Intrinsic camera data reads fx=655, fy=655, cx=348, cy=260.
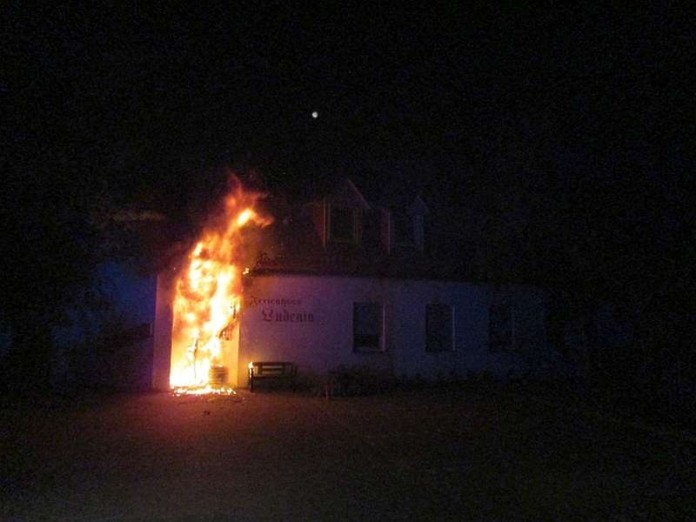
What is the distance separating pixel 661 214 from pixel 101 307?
12.3 m

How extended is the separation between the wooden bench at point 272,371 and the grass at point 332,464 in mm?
2608

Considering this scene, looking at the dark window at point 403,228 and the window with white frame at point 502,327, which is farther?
the dark window at point 403,228

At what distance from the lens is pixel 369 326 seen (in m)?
19.2

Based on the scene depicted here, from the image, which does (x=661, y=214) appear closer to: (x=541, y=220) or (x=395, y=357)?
(x=541, y=220)

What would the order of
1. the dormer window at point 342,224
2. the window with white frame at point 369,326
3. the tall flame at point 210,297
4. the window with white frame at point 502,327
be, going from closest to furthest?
the tall flame at point 210,297 < the window with white frame at point 369,326 < the dormer window at point 342,224 < the window with white frame at point 502,327

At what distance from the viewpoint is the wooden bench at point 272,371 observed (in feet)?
55.1

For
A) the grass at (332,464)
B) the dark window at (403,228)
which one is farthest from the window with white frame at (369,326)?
the grass at (332,464)

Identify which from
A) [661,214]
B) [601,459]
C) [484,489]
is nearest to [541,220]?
[661,214]

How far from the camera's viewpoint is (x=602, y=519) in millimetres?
6703

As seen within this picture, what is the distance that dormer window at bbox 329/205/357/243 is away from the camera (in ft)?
65.9

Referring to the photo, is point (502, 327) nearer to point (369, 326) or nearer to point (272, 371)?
point (369, 326)

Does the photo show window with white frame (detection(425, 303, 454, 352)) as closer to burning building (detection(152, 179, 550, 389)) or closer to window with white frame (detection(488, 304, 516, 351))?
burning building (detection(152, 179, 550, 389))

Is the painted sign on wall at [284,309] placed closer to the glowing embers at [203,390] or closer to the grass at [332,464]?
the glowing embers at [203,390]

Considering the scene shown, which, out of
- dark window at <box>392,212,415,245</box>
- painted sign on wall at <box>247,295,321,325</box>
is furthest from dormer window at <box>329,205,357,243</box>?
painted sign on wall at <box>247,295,321,325</box>
